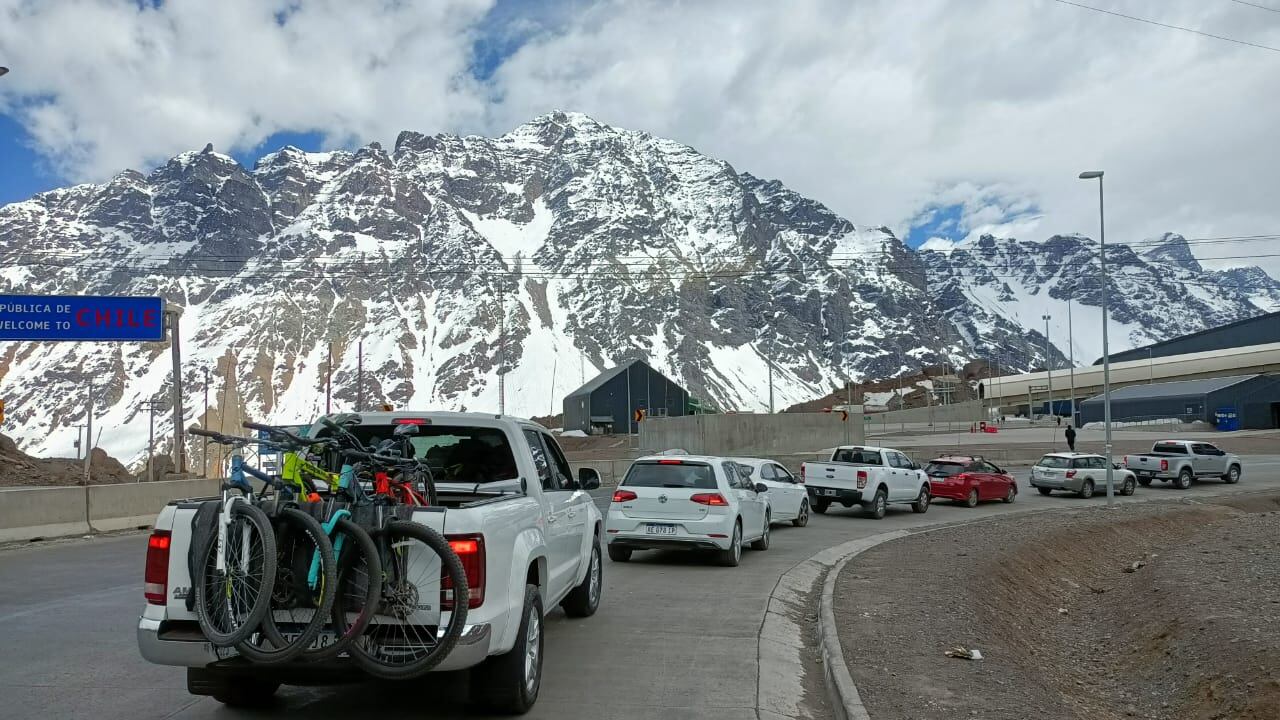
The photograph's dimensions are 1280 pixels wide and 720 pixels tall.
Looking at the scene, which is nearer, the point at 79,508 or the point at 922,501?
the point at 79,508

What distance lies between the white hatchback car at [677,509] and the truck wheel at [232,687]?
25.2 ft

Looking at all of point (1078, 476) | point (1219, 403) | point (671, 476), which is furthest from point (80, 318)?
point (1219, 403)

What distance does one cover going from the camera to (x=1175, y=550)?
57.8 feet

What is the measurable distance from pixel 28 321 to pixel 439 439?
2427cm

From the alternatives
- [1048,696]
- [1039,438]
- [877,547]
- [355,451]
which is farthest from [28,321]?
[1039,438]

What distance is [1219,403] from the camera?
295 feet

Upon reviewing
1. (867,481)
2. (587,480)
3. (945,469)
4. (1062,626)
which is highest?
(587,480)

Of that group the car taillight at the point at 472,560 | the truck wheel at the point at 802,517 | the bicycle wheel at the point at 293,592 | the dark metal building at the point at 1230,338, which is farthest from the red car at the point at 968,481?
the dark metal building at the point at 1230,338

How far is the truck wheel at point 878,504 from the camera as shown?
23125 millimetres

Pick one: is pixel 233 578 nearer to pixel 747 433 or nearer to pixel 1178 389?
pixel 747 433

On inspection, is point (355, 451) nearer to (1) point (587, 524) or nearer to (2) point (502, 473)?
(2) point (502, 473)

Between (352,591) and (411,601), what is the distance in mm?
320

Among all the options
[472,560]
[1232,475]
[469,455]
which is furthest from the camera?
[1232,475]

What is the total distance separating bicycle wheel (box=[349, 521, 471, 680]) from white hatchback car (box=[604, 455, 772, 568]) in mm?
8685
